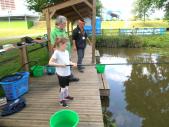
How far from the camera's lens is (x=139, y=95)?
21.9ft

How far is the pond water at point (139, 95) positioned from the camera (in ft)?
17.1

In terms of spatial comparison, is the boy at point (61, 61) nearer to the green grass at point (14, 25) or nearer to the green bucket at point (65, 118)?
the green bucket at point (65, 118)

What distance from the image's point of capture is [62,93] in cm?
370

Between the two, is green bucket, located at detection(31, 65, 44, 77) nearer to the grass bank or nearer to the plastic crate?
the plastic crate

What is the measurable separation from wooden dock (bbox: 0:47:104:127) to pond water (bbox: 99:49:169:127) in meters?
0.96

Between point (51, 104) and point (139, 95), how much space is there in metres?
3.66

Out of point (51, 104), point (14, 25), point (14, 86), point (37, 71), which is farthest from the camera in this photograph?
point (14, 25)

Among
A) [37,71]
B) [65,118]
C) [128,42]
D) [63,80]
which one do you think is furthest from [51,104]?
[128,42]

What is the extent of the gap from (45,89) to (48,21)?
7.16ft

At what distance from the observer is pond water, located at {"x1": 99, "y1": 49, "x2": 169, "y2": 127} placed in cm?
523

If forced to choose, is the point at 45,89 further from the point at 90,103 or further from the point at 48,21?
the point at 48,21

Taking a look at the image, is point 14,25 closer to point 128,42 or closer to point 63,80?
point 128,42

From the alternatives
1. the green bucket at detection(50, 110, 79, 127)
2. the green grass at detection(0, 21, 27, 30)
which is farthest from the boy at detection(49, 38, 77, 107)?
the green grass at detection(0, 21, 27, 30)

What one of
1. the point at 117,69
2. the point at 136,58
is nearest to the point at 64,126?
the point at 117,69
